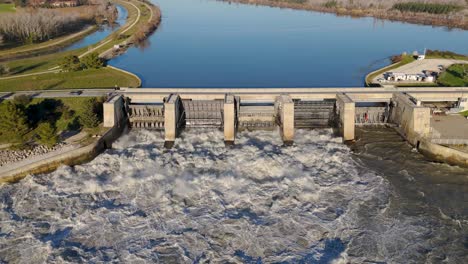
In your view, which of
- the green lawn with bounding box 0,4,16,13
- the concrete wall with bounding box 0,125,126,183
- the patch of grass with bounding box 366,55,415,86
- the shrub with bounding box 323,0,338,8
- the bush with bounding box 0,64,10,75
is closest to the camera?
the concrete wall with bounding box 0,125,126,183

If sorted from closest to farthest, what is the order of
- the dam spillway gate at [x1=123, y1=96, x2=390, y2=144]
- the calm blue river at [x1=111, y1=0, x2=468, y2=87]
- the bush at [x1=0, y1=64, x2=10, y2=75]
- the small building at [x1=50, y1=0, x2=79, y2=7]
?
the dam spillway gate at [x1=123, y1=96, x2=390, y2=144]
the bush at [x1=0, y1=64, x2=10, y2=75]
the calm blue river at [x1=111, y1=0, x2=468, y2=87]
the small building at [x1=50, y1=0, x2=79, y2=7]

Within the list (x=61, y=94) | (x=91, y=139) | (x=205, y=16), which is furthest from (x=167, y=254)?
(x=205, y=16)

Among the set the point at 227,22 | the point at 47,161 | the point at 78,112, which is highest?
the point at 227,22

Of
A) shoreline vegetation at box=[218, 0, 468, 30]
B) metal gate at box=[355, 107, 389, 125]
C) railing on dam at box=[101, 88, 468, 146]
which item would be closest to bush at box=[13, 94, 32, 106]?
railing on dam at box=[101, 88, 468, 146]

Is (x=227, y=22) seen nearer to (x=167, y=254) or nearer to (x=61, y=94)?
(x=61, y=94)

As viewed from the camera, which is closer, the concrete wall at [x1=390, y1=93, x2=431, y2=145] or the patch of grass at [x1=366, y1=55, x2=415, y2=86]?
the concrete wall at [x1=390, y1=93, x2=431, y2=145]

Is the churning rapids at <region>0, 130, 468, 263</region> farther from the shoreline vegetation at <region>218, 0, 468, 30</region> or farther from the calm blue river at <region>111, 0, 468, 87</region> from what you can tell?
the shoreline vegetation at <region>218, 0, 468, 30</region>

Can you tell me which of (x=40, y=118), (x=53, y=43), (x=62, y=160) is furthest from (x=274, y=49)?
(x=62, y=160)
